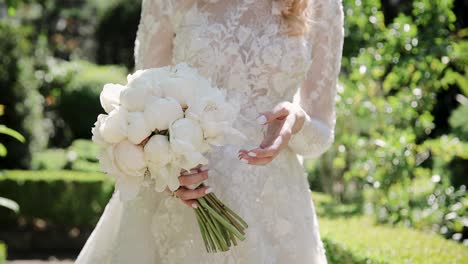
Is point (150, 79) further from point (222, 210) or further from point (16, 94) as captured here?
point (16, 94)

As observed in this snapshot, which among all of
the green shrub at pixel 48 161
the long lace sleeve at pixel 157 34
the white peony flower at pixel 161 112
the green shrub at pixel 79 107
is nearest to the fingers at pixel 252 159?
the white peony flower at pixel 161 112

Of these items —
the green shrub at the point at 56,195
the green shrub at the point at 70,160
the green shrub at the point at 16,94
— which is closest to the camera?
the green shrub at the point at 56,195

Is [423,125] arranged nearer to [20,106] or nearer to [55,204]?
[55,204]

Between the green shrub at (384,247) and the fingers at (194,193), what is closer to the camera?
the fingers at (194,193)

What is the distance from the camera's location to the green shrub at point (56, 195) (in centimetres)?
1136

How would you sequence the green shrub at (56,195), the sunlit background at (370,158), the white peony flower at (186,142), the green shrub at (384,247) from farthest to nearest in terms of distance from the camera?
1. the green shrub at (56,195)
2. the sunlit background at (370,158)
3. the green shrub at (384,247)
4. the white peony flower at (186,142)

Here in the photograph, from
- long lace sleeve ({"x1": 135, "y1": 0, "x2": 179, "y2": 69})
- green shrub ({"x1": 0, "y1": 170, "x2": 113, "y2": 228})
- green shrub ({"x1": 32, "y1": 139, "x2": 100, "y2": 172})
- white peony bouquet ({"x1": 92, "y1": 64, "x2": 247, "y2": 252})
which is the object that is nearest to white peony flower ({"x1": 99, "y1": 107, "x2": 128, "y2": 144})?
white peony bouquet ({"x1": 92, "y1": 64, "x2": 247, "y2": 252})

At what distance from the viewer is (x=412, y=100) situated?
793cm

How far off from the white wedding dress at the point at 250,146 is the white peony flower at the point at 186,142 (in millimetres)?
354

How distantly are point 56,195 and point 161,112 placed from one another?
969 cm

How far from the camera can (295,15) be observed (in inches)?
99.7

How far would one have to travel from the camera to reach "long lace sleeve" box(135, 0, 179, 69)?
2.67 meters

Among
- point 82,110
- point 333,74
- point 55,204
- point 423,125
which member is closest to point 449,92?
point 423,125

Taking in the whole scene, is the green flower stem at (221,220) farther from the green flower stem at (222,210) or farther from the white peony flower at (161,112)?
the white peony flower at (161,112)
